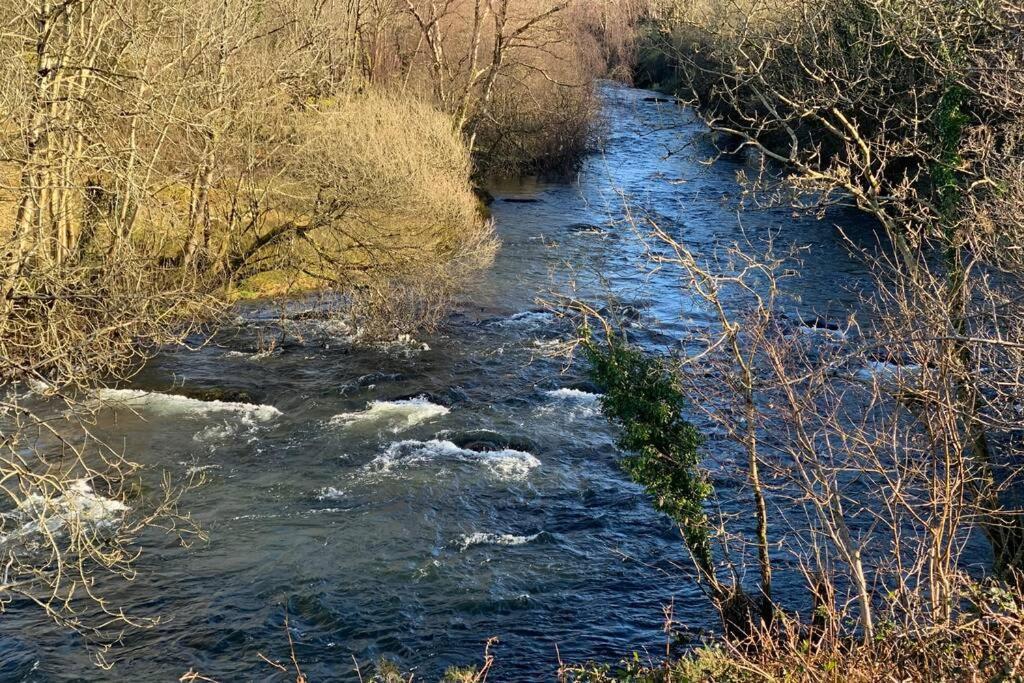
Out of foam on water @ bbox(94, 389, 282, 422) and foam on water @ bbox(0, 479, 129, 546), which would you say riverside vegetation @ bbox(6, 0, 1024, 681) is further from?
foam on water @ bbox(94, 389, 282, 422)

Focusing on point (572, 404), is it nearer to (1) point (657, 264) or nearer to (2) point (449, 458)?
(2) point (449, 458)

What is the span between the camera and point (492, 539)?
41.4 feet

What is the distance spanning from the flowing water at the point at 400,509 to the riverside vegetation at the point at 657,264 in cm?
60

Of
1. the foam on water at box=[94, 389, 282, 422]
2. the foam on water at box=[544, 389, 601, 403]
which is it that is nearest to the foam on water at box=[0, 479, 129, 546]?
the foam on water at box=[94, 389, 282, 422]

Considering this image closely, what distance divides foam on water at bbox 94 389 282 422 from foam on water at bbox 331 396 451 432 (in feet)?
3.97

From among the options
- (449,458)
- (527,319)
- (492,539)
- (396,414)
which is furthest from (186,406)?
(527,319)

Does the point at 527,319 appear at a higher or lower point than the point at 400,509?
higher

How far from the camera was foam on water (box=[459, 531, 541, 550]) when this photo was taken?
12.5 metres

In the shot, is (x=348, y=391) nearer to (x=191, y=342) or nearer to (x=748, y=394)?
(x=191, y=342)

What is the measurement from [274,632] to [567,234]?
16.8m

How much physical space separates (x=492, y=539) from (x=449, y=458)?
2.29m

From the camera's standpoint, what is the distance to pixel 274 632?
10.8 m

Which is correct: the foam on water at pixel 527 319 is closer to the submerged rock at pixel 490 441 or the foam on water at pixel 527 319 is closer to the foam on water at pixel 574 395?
the foam on water at pixel 574 395

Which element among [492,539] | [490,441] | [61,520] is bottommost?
[492,539]
